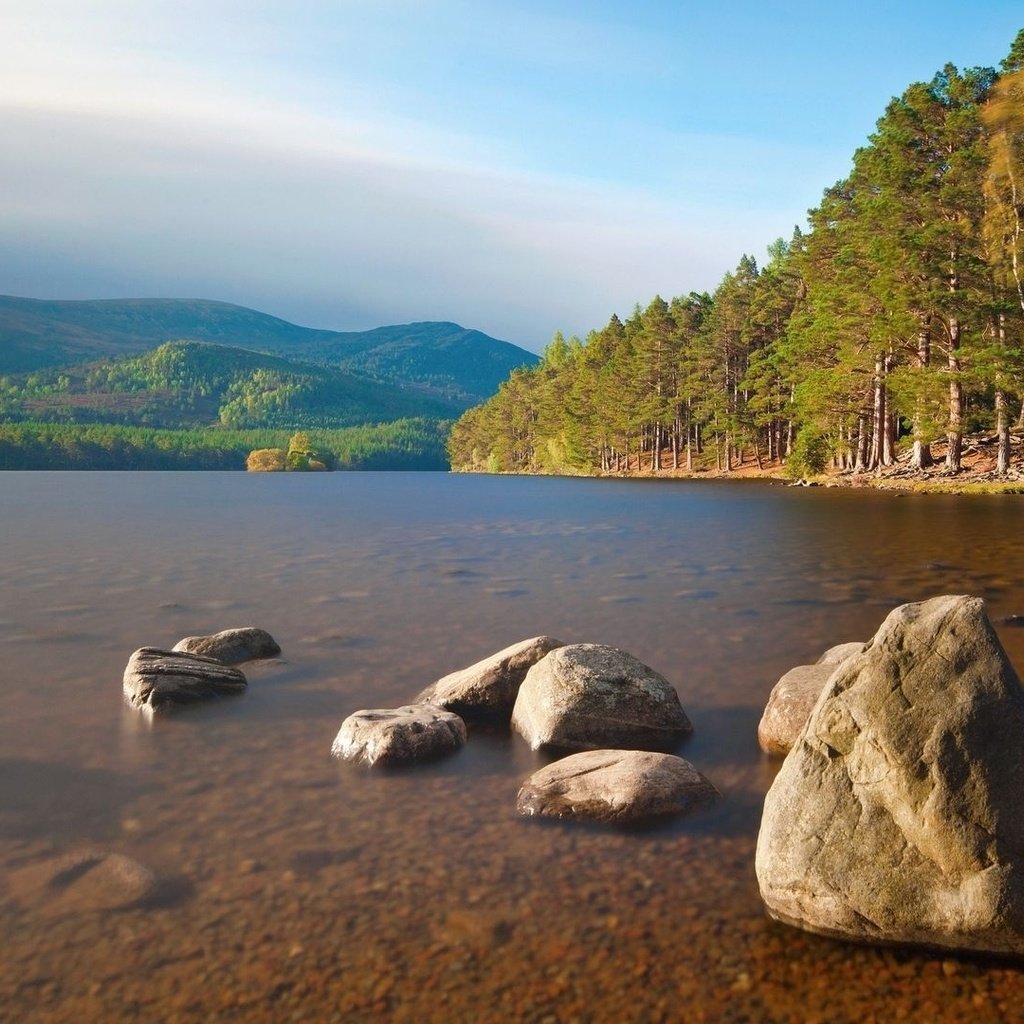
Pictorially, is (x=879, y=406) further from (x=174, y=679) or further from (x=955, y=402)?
(x=174, y=679)

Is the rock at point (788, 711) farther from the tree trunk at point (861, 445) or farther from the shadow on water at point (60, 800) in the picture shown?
the tree trunk at point (861, 445)

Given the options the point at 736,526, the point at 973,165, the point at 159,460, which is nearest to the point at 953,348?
the point at 973,165

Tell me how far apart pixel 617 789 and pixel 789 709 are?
2.64 metres

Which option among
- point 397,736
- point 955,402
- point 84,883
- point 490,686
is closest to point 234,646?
point 490,686

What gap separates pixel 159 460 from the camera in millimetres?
197750

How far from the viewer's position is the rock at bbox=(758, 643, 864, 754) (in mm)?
8711

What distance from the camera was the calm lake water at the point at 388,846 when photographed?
4.94m

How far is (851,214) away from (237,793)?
62033 mm

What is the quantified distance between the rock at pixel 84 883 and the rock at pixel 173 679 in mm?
3645

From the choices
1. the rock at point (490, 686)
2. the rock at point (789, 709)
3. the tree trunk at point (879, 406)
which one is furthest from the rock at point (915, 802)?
the tree trunk at point (879, 406)

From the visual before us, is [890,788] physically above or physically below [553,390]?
below

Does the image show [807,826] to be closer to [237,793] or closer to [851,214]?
[237,793]

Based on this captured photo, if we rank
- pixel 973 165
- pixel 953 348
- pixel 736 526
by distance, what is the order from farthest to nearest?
pixel 953 348, pixel 973 165, pixel 736 526

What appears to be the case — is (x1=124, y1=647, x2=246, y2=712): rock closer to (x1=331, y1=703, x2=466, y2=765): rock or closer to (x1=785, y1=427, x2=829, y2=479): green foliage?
(x1=331, y1=703, x2=466, y2=765): rock
